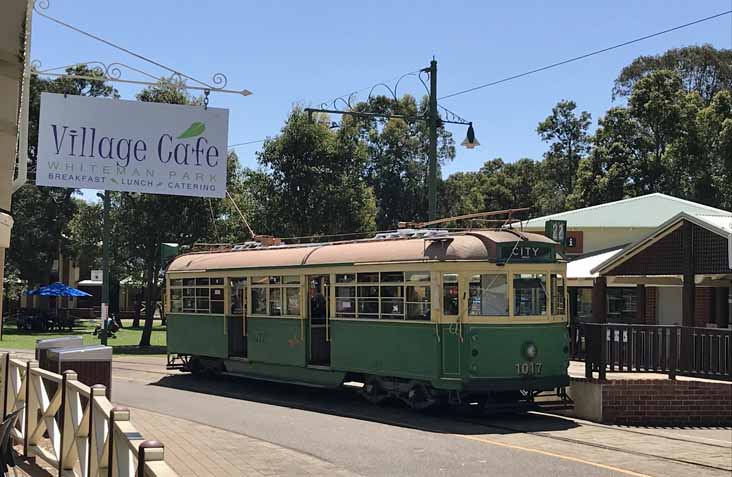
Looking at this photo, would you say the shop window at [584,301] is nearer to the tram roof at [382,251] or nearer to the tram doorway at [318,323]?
the tram roof at [382,251]

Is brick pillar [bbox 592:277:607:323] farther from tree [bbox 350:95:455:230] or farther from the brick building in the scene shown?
tree [bbox 350:95:455:230]

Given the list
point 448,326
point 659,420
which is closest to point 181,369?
point 448,326

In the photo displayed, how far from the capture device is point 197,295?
20578 mm

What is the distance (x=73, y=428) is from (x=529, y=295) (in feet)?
27.5

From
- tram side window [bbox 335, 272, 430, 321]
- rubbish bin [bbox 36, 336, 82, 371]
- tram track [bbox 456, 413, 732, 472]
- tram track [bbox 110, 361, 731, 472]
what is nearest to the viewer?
tram track [bbox 456, 413, 732, 472]

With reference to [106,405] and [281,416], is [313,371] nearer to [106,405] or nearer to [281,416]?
[281,416]

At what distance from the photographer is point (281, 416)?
14.5 metres

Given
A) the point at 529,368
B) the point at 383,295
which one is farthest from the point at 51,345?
the point at 529,368

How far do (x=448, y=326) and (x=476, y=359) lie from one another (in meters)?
0.67

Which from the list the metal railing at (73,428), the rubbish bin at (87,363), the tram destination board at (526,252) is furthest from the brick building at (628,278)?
the metal railing at (73,428)

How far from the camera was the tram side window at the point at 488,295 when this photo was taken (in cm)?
1432

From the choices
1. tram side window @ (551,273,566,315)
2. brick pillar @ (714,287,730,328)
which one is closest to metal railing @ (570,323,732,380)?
tram side window @ (551,273,566,315)

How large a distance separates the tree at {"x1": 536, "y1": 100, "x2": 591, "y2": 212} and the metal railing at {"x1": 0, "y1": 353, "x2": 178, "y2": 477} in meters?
51.2

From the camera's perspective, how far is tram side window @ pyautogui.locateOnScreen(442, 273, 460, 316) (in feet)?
46.9
